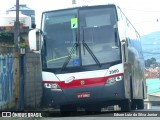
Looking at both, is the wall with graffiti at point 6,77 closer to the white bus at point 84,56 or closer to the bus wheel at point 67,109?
the bus wheel at point 67,109

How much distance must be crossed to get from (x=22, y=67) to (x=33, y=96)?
1817 mm

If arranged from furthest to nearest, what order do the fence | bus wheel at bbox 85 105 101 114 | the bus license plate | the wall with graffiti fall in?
the fence → the wall with graffiti → bus wheel at bbox 85 105 101 114 → the bus license plate

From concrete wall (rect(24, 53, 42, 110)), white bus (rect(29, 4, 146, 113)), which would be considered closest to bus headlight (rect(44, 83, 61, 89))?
white bus (rect(29, 4, 146, 113))

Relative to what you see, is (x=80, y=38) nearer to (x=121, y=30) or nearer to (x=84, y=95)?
(x=121, y=30)

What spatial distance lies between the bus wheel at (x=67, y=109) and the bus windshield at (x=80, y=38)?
171 cm

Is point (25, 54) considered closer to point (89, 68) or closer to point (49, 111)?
point (49, 111)

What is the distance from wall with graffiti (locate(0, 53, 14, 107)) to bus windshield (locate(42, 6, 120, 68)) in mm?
4236

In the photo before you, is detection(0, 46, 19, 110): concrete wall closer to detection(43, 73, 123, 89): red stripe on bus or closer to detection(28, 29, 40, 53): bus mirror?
detection(28, 29, 40, 53): bus mirror

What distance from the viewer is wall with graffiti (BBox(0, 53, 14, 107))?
1770 centimetres

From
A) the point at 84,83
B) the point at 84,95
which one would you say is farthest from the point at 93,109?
the point at 84,83

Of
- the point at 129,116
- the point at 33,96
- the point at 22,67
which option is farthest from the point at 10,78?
the point at 129,116

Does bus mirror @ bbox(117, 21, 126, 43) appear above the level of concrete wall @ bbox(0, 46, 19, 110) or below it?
above

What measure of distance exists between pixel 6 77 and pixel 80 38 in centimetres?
537

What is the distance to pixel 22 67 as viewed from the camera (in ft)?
64.7
